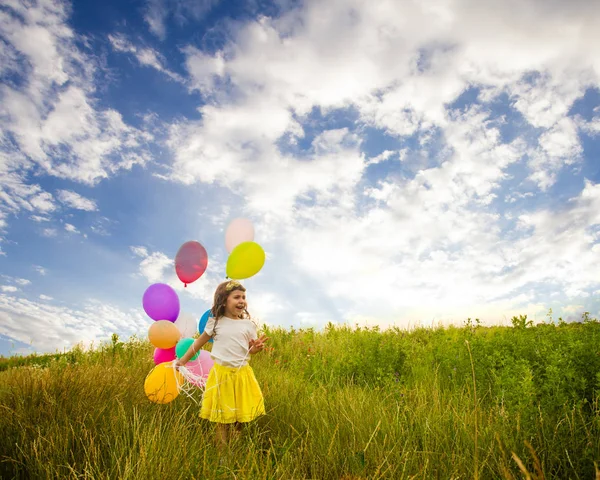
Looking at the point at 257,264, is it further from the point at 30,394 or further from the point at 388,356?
the point at 388,356

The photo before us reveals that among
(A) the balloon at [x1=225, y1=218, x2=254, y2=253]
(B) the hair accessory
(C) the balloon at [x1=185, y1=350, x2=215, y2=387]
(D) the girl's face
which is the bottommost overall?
(C) the balloon at [x1=185, y1=350, x2=215, y2=387]

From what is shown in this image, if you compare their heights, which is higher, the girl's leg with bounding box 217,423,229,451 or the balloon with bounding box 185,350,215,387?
the balloon with bounding box 185,350,215,387

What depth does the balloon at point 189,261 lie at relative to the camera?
5.25 meters

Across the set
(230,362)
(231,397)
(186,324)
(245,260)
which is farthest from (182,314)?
(231,397)

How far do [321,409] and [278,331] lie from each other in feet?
23.9

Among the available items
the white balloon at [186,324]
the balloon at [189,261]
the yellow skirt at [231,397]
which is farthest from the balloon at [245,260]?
the yellow skirt at [231,397]

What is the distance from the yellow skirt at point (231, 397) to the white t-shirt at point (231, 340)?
96 millimetres

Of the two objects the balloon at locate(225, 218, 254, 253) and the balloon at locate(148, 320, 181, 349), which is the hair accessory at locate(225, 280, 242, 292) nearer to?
the balloon at locate(225, 218, 254, 253)

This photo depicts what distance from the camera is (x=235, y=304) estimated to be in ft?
15.9

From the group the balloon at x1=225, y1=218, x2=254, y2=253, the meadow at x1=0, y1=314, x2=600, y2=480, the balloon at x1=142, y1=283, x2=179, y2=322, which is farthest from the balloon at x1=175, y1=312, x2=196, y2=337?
the balloon at x1=225, y1=218, x2=254, y2=253

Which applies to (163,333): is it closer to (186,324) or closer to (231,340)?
(186,324)

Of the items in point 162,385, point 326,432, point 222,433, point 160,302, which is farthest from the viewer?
point 160,302

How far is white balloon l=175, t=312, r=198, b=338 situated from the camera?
5316mm

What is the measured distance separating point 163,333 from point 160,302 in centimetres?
38
